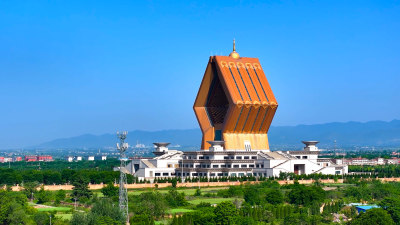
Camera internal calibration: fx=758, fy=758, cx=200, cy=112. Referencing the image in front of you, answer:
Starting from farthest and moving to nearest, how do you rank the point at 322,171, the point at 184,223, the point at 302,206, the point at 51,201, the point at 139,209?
the point at 322,171
the point at 51,201
the point at 302,206
the point at 139,209
the point at 184,223

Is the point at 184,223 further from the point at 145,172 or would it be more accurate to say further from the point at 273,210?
the point at 145,172

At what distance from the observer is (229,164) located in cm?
9944

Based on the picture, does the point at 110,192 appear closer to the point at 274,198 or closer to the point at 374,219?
the point at 274,198

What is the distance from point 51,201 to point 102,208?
19775 millimetres

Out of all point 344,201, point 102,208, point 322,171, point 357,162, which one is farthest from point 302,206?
point 357,162

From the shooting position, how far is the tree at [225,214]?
51906mm

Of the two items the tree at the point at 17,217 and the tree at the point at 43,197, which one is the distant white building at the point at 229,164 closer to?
the tree at the point at 43,197

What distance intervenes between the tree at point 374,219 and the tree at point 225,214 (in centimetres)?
825

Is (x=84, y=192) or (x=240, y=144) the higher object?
(x=240, y=144)

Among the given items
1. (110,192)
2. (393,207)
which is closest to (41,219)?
(110,192)

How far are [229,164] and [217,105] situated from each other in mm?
13019

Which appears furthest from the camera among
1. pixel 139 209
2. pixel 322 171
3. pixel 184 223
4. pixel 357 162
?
pixel 357 162

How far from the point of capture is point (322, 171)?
9912cm

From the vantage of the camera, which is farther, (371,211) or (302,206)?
(302,206)
